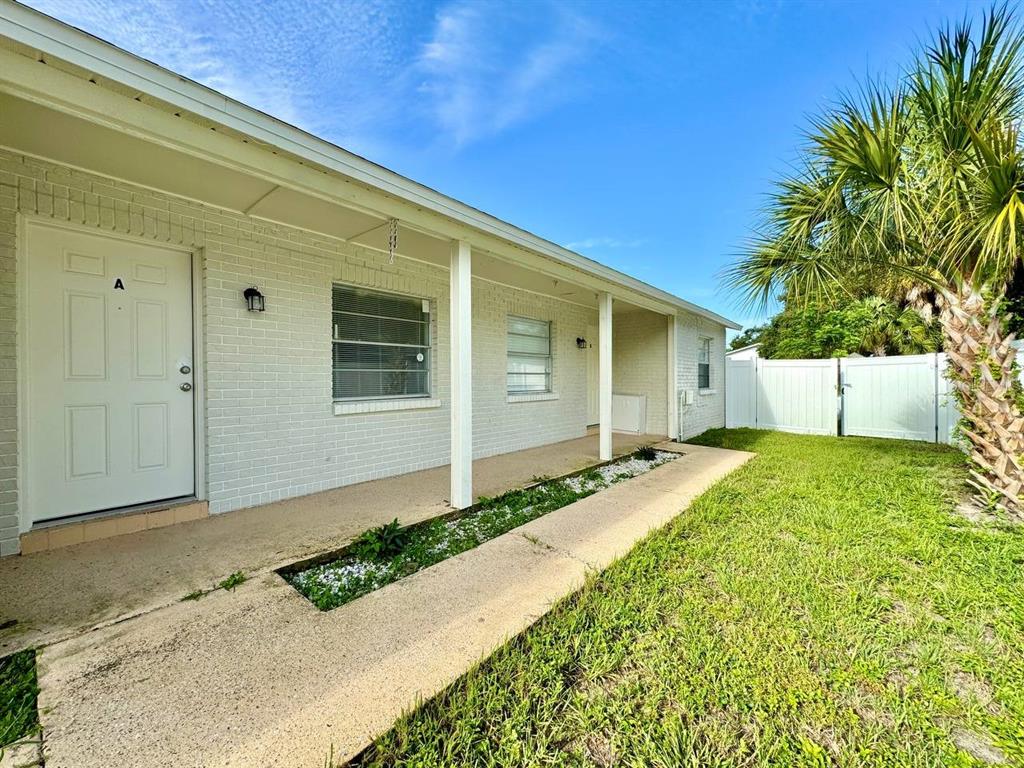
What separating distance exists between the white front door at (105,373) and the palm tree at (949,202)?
627 centimetres

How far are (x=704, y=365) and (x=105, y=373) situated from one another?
10.6 m

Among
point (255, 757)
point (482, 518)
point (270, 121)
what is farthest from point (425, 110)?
point (255, 757)

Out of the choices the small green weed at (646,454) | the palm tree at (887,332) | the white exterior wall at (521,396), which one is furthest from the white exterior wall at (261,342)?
the palm tree at (887,332)

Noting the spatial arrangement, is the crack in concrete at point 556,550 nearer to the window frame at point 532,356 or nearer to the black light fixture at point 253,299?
the black light fixture at point 253,299

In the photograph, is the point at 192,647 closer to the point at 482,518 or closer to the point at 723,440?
the point at 482,518

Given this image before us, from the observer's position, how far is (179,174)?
317cm

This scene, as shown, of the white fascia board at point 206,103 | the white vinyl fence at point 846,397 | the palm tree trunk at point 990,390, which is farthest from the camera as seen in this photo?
the white vinyl fence at point 846,397

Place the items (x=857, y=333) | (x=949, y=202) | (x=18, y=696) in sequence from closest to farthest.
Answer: (x=18, y=696), (x=949, y=202), (x=857, y=333)

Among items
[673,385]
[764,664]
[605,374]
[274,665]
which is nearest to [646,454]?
[605,374]

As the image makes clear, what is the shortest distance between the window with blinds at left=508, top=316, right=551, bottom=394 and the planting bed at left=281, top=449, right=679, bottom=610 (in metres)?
2.60

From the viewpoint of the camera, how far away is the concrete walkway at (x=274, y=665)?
155cm

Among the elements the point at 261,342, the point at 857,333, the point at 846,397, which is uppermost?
the point at 857,333

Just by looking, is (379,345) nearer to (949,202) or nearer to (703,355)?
(949,202)

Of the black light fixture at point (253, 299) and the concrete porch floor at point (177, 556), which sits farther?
the black light fixture at point (253, 299)
